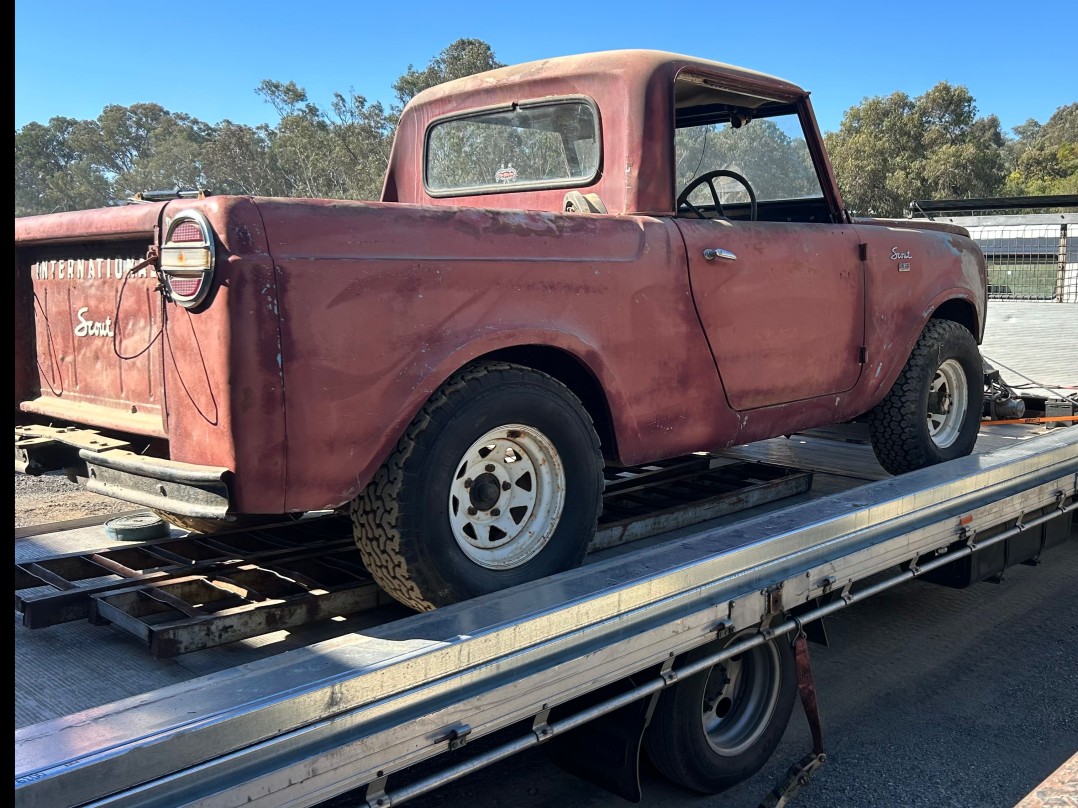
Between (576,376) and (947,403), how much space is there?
2.35 meters

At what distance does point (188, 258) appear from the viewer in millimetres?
2230

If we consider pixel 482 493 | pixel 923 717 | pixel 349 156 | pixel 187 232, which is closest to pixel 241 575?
pixel 482 493

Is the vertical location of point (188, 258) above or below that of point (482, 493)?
above

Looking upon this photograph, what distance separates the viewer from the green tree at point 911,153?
3269 cm

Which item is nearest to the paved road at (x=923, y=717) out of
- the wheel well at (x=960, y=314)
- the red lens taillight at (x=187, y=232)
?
the red lens taillight at (x=187, y=232)

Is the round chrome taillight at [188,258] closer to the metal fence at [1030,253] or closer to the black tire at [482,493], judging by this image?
the black tire at [482,493]

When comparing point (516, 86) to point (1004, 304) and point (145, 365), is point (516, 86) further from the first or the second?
point (1004, 304)

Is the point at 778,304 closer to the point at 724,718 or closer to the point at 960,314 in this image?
the point at 724,718

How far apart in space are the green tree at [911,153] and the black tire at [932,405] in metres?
30.6

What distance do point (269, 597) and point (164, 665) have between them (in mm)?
462

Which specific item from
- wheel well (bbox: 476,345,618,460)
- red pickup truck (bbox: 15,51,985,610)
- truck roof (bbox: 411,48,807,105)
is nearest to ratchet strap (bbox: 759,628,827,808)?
red pickup truck (bbox: 15,51,985,610)

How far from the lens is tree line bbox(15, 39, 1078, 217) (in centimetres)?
3112

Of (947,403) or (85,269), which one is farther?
(947,403)

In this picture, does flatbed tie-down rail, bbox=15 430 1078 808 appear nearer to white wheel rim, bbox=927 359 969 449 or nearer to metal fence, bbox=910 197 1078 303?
white wheel rim, bbox=927 359 969 449
